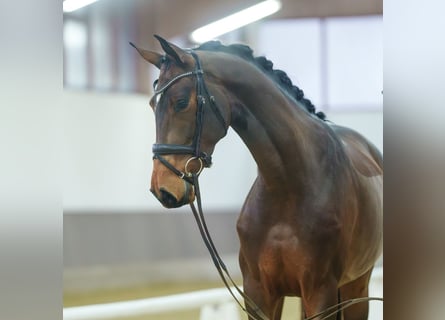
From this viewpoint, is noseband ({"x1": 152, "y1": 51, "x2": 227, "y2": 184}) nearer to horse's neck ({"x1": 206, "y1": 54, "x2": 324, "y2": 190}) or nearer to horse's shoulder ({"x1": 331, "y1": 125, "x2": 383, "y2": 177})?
horse's neck ({"x1": 206, "y1": 54, "x2": 324, "y2": 190})

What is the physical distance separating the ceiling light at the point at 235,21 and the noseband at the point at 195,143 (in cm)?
5

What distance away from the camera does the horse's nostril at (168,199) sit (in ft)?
2.62

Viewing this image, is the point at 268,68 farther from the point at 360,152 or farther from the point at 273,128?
the point at 360,152

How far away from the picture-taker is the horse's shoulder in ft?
2.90

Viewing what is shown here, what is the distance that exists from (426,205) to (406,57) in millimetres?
173

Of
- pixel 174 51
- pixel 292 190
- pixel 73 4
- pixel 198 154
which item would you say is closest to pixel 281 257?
pixel 292 190

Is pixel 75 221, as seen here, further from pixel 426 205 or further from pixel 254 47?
pixel 426 205

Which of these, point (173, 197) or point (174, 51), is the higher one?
point (174, 51)

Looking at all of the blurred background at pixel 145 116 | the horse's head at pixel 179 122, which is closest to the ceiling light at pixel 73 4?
the blurred background at pixel 145 116

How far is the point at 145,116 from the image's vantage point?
0.83m

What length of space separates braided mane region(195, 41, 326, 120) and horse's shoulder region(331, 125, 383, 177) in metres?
0.04

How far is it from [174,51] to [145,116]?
0.10m

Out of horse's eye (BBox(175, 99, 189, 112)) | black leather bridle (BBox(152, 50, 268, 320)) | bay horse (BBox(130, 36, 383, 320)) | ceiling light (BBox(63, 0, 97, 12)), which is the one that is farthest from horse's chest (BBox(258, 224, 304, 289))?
ceiling light (BBox(63, 0, 97, 12))

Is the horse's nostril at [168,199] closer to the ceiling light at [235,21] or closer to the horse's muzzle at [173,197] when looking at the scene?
the horse's muzzle at [173,197]
